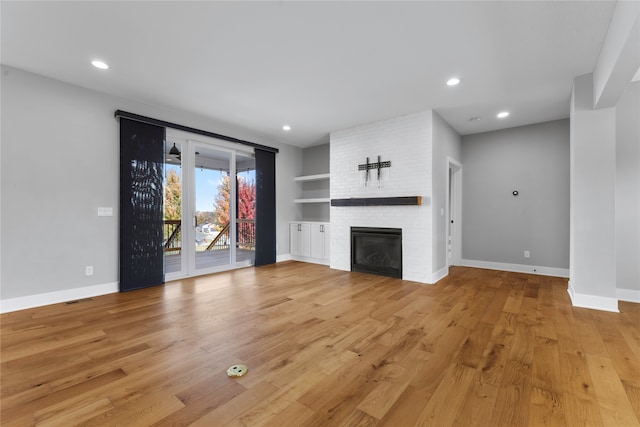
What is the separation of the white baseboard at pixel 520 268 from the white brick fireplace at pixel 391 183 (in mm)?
1943

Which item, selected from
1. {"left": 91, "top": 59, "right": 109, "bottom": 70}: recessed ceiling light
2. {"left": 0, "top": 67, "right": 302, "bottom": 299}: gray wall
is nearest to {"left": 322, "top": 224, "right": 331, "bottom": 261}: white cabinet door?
{"left": 0, "top": 67, "right": 302, "bottom": 299}: gray wall

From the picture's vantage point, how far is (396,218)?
484 centimetres

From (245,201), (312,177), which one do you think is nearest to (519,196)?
(312,177)

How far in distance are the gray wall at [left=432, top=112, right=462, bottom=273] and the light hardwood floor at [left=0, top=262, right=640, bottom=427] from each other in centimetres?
118

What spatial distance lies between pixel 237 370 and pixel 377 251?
11.7ft

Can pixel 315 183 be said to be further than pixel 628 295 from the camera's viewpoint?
Yes

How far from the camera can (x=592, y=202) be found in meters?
3.24

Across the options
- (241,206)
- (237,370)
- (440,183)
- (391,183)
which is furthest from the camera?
(241,206)

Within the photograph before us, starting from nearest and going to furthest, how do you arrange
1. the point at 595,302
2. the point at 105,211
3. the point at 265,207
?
1. the point at 595,302
2. the point at 105,211
3. the point at 265,207

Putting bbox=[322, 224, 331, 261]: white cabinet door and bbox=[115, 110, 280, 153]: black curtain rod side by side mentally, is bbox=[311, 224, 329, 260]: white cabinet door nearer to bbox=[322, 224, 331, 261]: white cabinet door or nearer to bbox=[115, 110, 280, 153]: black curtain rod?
bbox=[322, 224, 331, 261]: white cabinet door

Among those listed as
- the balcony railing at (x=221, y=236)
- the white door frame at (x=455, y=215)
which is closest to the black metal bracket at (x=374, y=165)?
the white door frame at (x=455, y=215)

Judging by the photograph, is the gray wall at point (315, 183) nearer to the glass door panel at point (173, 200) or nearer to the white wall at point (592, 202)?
the glass door panel at point (173, 200)

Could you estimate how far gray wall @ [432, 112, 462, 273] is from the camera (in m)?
4.55

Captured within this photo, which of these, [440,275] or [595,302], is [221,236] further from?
[595,302]
